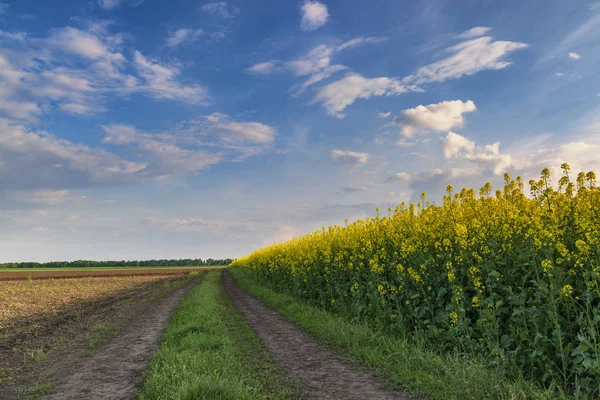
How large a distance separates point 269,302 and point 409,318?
10.9 m

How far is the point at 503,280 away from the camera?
7926 millimetres

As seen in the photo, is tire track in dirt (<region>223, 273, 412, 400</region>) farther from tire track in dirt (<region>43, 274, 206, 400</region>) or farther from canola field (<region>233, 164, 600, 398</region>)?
tire track in dirt (<region>43, 274, 206, 400</region>)

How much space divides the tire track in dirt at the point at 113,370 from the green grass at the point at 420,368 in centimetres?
492

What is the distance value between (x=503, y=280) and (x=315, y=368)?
4.48m

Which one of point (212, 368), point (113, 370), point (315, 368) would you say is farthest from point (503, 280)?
point (113, 370)

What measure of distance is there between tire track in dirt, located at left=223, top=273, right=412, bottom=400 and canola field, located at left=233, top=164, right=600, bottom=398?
1.92 meters

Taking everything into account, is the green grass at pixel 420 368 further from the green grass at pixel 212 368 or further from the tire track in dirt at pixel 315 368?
the green grass at pixel 212 368

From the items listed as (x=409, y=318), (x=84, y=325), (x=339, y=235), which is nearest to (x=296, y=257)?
(x=339, y=235)

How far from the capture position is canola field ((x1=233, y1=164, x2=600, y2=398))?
6.48 meters

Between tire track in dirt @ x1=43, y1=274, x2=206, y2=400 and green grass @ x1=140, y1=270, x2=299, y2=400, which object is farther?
tire track in dirt @ x1=43, y1=274, x2=206, y2=400

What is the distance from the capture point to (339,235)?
17141mm

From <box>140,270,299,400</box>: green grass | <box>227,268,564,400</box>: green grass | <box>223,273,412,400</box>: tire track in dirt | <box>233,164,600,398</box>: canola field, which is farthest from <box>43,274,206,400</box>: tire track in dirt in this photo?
<box>233,164,600,398</box>: canola field

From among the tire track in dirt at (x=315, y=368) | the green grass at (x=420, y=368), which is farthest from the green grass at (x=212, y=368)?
the green grass at (x=420, y=368)

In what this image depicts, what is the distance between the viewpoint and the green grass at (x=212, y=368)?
22.1 ft
